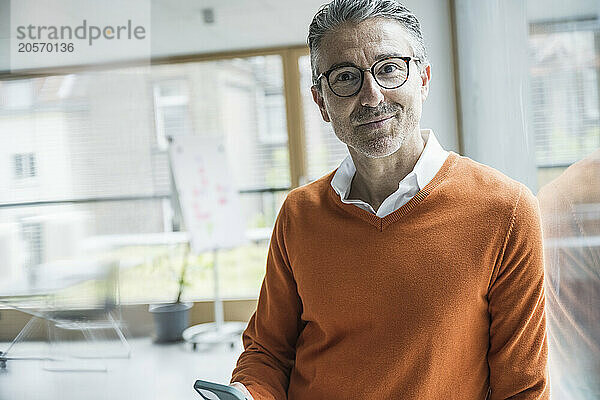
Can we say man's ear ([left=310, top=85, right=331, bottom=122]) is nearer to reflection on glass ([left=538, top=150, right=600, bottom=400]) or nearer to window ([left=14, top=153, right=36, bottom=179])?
reflection on glass ([left=538, top=150, right=600, bottom=400])

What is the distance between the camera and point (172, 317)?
160 inches

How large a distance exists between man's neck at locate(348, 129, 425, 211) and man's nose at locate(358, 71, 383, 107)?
113 mm

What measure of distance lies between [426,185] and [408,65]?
0.22 m

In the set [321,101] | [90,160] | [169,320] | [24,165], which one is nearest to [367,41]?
[321,101]

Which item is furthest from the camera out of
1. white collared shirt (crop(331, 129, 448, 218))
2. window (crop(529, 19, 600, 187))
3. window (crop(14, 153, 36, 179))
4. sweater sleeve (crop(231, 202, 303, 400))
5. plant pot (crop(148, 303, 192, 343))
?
plant pot (crop(148, 303, 192, 343))

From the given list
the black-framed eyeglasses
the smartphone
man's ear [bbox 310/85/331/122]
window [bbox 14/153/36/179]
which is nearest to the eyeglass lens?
the black-framed eyeglasses

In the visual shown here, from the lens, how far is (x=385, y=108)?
3.29 ft

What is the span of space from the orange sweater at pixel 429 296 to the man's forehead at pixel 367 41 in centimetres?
24

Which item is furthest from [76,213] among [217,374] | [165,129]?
[165,129]

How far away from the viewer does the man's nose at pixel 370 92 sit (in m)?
0.99

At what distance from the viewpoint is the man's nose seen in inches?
39.0

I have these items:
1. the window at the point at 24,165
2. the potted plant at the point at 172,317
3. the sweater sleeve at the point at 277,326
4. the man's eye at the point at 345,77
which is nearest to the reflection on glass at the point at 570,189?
the man's eye at the point at 345,77

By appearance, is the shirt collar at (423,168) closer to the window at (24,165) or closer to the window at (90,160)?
the window at (90,160)

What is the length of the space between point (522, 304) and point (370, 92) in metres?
0.43
